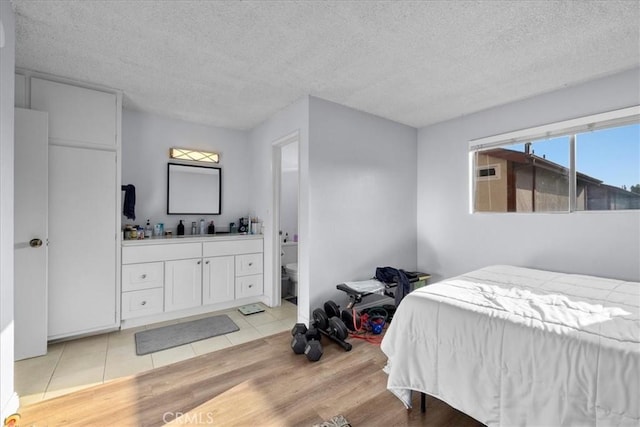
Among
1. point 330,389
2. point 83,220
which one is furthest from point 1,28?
point 330,389

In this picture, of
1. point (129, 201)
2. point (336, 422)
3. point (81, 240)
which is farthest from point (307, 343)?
point (129, 201)

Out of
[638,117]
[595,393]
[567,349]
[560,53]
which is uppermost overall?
[560,53]

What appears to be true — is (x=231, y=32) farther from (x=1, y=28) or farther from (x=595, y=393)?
(x=595, y=393)

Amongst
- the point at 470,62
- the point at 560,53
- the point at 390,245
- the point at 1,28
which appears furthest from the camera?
the point at 390,245

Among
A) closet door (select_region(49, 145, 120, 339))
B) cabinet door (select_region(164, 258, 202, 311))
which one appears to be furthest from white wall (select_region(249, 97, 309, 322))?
closet door (select_region(49, 145, 120, 339))

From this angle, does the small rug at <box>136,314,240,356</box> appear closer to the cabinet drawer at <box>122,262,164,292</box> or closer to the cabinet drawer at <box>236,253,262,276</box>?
the cabinet drawer at <box>122,262,164,292</box>

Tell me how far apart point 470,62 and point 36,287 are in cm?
405

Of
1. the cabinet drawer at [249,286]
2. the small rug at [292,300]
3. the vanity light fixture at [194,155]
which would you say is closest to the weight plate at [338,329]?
the small rug at [292,300]

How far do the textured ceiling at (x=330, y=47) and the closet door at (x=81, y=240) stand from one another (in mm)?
811

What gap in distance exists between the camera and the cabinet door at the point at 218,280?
340 centimetres

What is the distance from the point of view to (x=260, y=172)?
394 cm

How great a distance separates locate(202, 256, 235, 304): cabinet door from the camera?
11.2ft

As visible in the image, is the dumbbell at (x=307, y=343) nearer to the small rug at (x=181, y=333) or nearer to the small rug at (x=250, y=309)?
the small rug at (x=181, y=333)

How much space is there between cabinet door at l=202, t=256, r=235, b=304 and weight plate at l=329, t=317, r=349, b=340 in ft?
5.05
